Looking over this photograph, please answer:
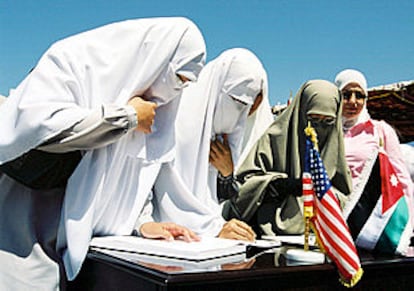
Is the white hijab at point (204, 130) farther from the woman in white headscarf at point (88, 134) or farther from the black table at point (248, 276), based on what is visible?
the black table at point (248, 276)

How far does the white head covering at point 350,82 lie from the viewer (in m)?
3.26

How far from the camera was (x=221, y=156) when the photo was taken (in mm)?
2061

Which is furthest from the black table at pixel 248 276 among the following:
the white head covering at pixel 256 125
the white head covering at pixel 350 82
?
the white head covering at pixel 350 82

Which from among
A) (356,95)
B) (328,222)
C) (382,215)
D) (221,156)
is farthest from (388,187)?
(356,95)

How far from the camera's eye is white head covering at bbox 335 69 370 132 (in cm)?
326

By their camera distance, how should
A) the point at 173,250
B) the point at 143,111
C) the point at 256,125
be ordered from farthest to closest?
the point at 256,125, the point at 143,111, the point at 173,250

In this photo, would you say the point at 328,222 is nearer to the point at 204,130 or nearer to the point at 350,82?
the point at 204,130

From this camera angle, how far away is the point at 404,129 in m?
5.96

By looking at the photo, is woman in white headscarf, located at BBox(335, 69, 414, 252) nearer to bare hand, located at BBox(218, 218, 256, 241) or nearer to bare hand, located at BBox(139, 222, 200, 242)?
bare hand, located at BBox(218, 218, 256, 241)

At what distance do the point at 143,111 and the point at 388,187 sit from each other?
2.75 feet

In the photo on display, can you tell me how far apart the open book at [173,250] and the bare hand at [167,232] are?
0.12 feet

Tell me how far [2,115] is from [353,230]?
3.95ft

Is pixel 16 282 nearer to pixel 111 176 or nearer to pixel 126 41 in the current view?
pixel 111 176

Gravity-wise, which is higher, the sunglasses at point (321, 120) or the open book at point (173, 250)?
the sunglasses at point (321, 120)
